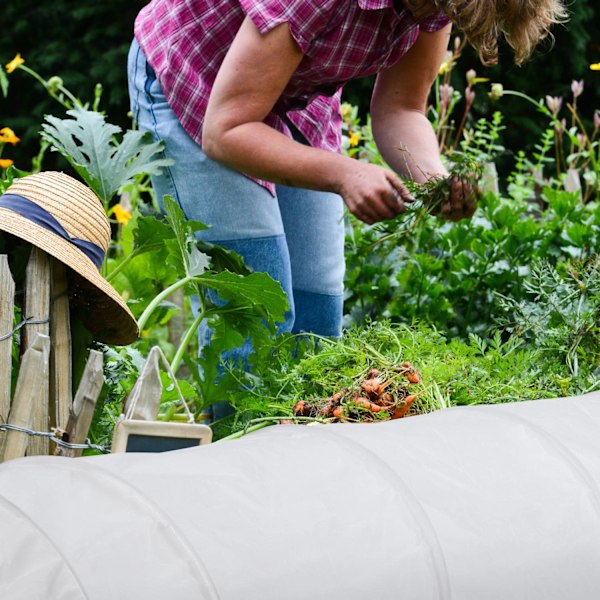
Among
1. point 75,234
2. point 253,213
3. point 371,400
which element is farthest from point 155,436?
point 253,213

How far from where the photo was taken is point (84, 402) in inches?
56.8

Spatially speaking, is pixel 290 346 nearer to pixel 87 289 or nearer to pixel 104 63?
pixel 87 289

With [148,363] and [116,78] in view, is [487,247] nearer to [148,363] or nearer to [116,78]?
[148,363]

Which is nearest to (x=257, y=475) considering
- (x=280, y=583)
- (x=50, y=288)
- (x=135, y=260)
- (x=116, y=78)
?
(x=280, y=583)

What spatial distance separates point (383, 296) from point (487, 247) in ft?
1.14

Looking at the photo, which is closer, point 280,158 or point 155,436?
point 155,436

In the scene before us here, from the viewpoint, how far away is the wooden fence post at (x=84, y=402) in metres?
1.43

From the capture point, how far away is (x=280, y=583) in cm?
107

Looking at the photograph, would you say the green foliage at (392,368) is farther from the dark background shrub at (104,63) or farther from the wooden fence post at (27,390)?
the dark background shrub at (104,63)

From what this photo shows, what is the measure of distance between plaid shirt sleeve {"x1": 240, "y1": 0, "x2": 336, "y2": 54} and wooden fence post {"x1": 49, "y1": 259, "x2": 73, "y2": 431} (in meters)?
0.56

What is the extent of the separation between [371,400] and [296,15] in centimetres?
67

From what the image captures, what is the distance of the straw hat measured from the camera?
1.43 meters

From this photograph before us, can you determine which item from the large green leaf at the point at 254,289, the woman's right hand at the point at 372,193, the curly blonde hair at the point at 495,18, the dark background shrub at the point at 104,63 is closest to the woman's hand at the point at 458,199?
the woman's right hand at the point at 372,193

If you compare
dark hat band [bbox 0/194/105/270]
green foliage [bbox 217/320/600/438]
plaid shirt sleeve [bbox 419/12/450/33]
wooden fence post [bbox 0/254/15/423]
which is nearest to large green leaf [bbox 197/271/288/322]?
green foliage [bbox 217/320/600/438]
